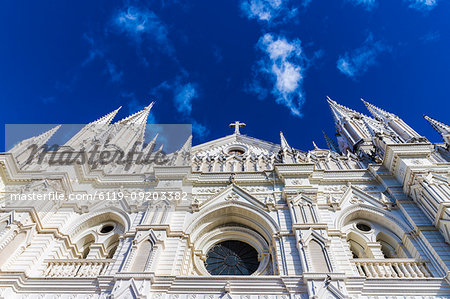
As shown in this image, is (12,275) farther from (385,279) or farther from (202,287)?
(385,279)

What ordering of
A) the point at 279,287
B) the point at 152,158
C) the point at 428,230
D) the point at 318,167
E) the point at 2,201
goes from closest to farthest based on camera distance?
1. the point at 279,287
2. the point at 428,230
3. the point at 2,201
4. the point at 318,167
5. the point at 152,158

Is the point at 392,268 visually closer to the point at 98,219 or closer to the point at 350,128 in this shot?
the point at 98,219

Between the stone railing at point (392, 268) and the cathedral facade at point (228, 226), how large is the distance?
4cm

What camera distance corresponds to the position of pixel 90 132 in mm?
20141

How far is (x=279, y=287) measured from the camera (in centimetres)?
931

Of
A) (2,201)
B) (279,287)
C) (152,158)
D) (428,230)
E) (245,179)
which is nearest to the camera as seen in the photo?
(279,287)

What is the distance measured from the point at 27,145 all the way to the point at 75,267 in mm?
9187

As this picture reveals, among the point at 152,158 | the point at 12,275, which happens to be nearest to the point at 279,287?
the point at 12,275

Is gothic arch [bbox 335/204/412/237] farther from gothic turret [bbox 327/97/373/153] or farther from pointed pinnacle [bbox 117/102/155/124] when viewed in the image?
pointed pinnacle [bbox 117/102/155/124]

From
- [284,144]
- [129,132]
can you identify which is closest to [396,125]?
[284,144]

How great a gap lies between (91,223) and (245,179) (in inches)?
281

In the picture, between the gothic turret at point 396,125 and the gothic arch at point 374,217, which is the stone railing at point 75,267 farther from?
the gothic turret at point 396,125

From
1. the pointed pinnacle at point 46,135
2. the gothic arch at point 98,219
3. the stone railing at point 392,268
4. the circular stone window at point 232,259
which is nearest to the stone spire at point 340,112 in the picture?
the stone railing at point 392,268

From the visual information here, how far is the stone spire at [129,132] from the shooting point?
67.3 ft
